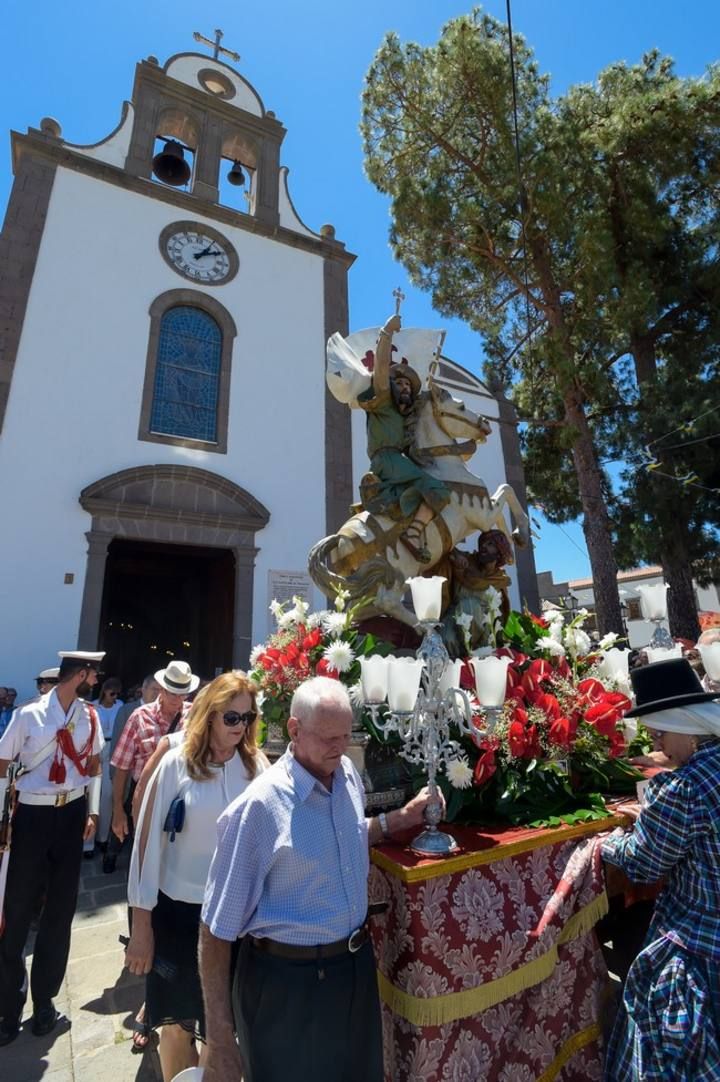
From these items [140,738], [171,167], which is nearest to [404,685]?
[140,738]

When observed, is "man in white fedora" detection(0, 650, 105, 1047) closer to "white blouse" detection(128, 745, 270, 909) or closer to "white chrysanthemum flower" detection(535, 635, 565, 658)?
"white blouse" detection(128, 745, 270, 909)

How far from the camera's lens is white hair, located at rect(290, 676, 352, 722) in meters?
1.61

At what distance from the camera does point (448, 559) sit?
446 cm

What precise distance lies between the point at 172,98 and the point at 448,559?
12296mm

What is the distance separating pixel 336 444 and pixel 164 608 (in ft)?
21.7

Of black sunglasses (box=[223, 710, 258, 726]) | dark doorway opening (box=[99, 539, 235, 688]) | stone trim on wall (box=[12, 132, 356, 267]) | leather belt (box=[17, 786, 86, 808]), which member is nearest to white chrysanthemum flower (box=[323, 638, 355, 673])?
black sunglasses (box=[223, 710, 258, 726])

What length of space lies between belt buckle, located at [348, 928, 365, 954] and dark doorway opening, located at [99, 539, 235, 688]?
26.0 ft

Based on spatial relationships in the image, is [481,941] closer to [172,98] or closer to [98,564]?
[98,564]

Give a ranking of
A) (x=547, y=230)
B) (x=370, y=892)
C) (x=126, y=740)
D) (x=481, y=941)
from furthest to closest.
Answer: (x=547, y=230) < (x=126, y=740) < (x=370, y=892) < (x=481, y=941)

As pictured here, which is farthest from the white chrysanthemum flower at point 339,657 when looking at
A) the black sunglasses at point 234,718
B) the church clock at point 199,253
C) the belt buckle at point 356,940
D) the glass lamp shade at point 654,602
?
the church clock at point 199,253

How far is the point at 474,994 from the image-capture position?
1.75m

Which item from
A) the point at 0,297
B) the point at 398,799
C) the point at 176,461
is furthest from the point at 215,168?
the point at 398,799

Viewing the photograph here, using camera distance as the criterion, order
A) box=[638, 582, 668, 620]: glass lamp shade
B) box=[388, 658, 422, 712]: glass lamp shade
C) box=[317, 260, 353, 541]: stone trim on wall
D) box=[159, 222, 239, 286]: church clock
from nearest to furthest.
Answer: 1. box=[388, 658, 422, 712]: glass lamp shade
2. box=[638, 582, 668, 620]: glass lamp shade
3. box=[317, 260, 353, 541]: stone trim on wall
4. box=[159, 222, 239, 286]: church clock

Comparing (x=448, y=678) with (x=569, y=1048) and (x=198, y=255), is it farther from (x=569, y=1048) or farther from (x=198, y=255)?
(x=198, y=255)
